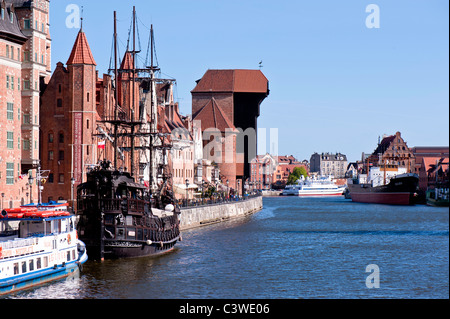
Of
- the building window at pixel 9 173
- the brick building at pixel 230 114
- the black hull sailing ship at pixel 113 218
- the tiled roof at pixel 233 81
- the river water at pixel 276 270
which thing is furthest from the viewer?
the tiled roof at pixel 233 81

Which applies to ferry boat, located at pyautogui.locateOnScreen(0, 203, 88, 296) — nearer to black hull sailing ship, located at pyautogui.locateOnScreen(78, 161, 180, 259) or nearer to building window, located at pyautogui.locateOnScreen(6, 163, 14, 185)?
black hull sailing ship, located at pyautogui.locateOnScreen(78, 161, 180, 259)

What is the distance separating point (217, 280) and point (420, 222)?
58.2 m

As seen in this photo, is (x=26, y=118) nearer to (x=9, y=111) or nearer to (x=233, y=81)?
(x=9, y=111)

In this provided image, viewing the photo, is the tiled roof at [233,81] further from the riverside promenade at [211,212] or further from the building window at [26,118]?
the building window at [26,118]

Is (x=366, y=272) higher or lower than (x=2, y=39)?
lower

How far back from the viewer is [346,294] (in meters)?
38.7

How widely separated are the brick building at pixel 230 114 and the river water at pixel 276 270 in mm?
82827

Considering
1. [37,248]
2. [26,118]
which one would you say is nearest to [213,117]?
[26,118]

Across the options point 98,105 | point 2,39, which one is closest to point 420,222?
point 98,105

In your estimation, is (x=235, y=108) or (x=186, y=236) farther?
(x=235, y=108)

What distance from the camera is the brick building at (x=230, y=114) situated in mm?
157000

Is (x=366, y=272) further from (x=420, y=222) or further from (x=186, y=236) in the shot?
(x=420, y=222)

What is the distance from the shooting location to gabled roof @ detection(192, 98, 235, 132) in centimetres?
15900

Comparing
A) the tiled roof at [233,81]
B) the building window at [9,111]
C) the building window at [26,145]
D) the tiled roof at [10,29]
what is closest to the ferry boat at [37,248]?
the building window at [9,111]
